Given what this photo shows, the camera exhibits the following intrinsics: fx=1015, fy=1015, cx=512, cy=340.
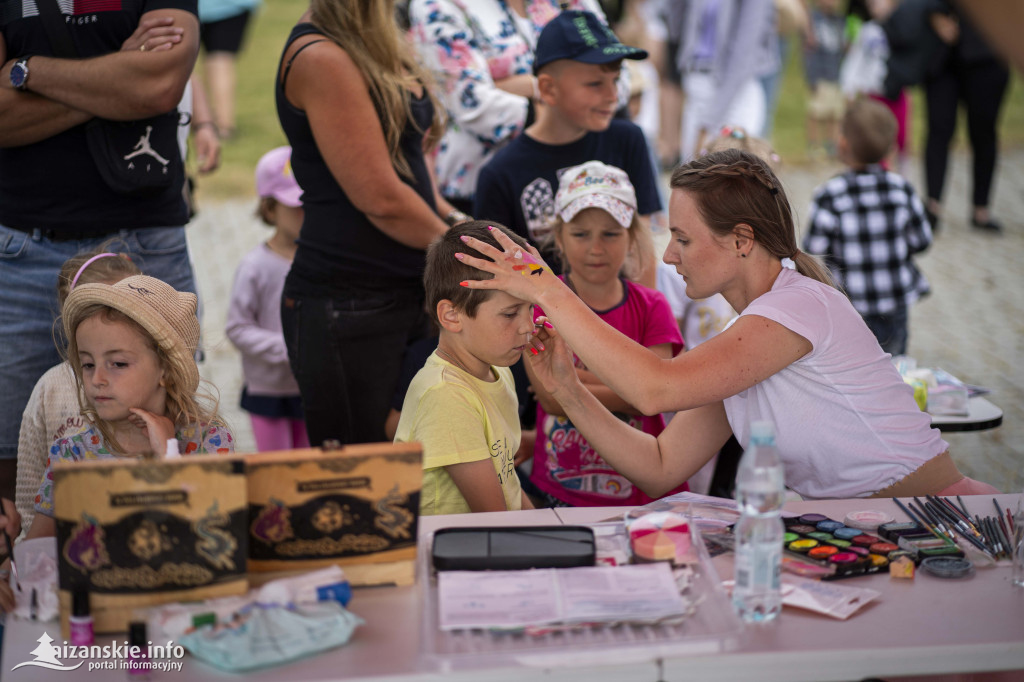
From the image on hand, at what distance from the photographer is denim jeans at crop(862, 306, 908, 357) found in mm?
4672

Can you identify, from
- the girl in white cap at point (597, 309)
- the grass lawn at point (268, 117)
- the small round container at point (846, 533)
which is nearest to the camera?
the small round container at point (846, 533)

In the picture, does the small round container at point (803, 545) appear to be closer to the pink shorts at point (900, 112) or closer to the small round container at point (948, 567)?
the small round container at point (948, 567)

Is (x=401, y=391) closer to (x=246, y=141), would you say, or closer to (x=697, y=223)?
(x=697, y=223)

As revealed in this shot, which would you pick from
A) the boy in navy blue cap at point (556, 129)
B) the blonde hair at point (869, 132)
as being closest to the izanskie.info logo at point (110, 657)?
the boy in navy blue cap at point (556, 129)

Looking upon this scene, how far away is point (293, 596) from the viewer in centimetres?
172

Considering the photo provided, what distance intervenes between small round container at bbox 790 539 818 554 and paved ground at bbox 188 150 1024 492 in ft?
6.66

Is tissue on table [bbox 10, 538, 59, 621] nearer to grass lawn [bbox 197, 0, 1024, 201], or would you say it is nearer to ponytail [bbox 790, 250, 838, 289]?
ponytail [bbox 790, 250, 838, 289]

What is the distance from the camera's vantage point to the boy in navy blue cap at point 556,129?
3383mm

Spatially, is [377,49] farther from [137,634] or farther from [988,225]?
[988,225]

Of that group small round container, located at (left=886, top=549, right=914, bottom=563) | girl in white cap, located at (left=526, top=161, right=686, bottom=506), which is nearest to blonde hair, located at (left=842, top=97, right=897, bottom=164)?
girl in white cap, located at (left=526, top=161, right=686, bottom=506)

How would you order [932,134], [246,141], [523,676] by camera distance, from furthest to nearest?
[246,141]
[932,134]
[523,676]

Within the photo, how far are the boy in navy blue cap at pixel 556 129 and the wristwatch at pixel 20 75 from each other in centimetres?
142

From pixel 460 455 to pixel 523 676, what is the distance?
793 millimetres

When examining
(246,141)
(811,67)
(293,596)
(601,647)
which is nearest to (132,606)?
(293,596)
